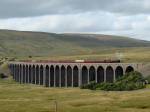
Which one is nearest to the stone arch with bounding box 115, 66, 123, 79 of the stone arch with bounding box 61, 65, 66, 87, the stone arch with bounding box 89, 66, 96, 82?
the stone arch with bounding box 89, 66, 96, 82

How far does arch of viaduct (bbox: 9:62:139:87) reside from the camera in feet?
327

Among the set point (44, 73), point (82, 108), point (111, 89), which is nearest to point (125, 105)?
point (82, 108)

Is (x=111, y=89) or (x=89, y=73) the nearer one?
(x=111, y=89)

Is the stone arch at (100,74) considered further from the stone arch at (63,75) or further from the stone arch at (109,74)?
the stone arch at (63,75)

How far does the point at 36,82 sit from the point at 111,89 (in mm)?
64051

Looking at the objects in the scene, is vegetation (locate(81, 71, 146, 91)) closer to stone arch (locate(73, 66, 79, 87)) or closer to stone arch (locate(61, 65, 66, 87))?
stone arch (locate(73, 66, 79, 87))

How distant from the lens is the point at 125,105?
63.1 meters

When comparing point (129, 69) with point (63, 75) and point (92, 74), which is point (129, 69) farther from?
point (63, 75)

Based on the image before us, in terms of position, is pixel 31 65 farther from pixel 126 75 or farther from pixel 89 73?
pixel 126 75

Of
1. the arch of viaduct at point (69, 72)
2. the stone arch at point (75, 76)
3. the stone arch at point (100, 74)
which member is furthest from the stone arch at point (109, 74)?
the stone arch at point (75, 76)

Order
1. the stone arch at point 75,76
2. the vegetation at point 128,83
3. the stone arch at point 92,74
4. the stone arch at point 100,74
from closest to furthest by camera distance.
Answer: the vegetation at point 128,83, the stone arch at point 100,74, the stone arch at point 92,74, the stone arch at point 75,76

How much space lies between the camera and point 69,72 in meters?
124

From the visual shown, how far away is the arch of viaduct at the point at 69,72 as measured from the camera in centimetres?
9975

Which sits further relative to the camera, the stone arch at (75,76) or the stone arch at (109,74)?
the stone arch at (75,76)
